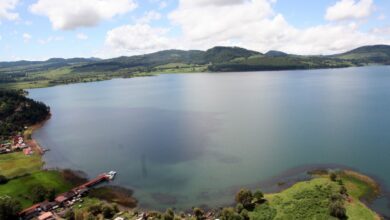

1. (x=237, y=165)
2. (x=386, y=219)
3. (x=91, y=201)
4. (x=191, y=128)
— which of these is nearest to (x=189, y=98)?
(x=191, y=128)

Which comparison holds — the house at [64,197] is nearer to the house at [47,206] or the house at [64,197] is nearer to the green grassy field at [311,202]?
the house at [47,206]

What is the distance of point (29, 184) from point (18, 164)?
18.8m

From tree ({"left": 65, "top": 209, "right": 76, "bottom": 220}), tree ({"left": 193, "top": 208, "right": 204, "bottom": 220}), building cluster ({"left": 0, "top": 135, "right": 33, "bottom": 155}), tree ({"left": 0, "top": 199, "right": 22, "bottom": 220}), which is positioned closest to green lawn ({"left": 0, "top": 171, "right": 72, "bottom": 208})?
tree ({"left": 0, "top": 199, "right": 22, "bottom": 220})

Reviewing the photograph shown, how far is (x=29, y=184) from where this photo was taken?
6688 cm

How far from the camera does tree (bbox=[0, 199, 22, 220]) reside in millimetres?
51059

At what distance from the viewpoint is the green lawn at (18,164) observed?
→ 76.2 m

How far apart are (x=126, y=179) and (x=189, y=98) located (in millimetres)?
121718

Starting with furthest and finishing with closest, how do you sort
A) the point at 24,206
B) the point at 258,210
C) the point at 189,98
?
the point at 189,98 → the point at 24,206 → the point at 258,210

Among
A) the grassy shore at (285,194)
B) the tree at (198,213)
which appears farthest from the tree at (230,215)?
the tree at (198,213)

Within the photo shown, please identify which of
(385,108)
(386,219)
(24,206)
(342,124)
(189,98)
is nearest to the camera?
(386,219)

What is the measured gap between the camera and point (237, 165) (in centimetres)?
7350

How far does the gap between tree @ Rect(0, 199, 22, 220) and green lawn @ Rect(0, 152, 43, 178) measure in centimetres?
2425

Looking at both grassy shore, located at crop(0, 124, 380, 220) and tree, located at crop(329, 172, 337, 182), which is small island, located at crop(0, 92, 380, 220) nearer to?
grassy shore, located at crop(0, 124, 380, 220)

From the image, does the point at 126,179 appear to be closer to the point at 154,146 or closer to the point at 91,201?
the point at 91,201
